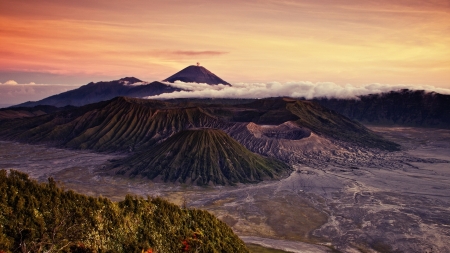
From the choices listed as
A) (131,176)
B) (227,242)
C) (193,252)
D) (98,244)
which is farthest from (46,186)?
(131,176)

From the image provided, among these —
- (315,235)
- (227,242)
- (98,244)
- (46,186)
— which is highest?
(46,186)

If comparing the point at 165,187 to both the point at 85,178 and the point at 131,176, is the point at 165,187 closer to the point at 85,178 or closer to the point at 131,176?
the point at 131,176

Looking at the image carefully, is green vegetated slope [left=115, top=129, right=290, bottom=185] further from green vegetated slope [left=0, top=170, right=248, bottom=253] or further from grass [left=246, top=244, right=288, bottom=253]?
green vegetated slope [left=0, top=170, right=248, bottom=253]

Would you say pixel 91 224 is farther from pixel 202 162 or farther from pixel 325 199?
pixel 202 162

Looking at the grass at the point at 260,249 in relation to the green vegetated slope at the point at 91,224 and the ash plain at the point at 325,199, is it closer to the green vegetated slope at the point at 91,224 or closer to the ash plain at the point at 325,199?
the ash plain at the point at 325,199

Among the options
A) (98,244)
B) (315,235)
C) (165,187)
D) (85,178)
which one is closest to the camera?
(98,244)

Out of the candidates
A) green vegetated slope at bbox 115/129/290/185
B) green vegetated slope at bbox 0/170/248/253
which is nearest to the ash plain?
green vegetated slope at bbox 115/129/290/185
